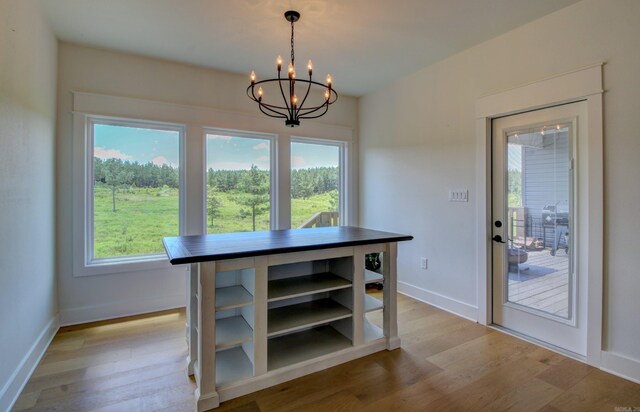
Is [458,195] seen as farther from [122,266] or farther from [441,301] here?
[122,266]

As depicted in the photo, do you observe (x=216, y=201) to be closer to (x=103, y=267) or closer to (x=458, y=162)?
(x=103, y=267)

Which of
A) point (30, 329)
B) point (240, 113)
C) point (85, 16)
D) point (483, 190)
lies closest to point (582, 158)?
point (483, 190)

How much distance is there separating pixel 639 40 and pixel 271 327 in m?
3.14

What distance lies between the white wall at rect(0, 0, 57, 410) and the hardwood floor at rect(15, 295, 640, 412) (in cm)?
25

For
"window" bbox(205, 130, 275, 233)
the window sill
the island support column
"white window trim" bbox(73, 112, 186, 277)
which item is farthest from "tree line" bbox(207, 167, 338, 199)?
the island support column

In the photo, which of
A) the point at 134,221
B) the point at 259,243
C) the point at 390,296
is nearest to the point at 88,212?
the point at 134,221

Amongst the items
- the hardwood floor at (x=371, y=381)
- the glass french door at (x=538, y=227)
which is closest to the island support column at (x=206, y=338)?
the hardwood floor at (x=371, y=381)

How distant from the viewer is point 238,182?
3891 mm

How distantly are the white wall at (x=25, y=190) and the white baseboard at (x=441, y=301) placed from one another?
3601 mm

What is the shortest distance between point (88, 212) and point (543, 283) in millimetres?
4374

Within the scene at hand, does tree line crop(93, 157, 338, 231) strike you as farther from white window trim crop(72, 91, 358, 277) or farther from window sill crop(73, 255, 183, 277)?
window sill crop(73, 255, 183, 277)

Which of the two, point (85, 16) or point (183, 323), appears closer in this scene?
point (85, 16)

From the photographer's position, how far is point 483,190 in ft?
9.84

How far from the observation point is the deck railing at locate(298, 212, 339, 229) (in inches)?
171
